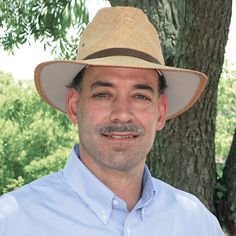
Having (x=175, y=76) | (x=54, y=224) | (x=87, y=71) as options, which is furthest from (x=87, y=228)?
(x=175, y=76)

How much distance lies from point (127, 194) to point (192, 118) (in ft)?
8.94

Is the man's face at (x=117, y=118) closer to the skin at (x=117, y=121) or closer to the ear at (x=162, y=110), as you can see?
the skin at (x=117, y=121)

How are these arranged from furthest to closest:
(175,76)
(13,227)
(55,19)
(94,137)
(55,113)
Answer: (55,113) < (55,19) < (175,76) < (94,137) < (13,227)

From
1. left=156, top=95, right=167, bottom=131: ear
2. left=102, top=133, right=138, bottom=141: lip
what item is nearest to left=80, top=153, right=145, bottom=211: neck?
left=102, top=133, right=138, bottom=141: lip

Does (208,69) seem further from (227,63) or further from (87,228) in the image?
(227,63)

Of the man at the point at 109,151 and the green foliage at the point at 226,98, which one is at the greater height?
the man at the point at 109,151

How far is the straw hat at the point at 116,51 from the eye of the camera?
2.72 meters

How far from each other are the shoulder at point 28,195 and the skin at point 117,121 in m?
0.16

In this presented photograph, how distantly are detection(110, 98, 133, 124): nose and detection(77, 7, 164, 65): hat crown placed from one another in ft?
0.67

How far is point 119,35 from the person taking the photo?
9.12 ft

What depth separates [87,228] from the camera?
8.45 feet

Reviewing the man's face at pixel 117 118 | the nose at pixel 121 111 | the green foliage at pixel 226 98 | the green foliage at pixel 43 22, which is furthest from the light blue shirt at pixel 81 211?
the green foliage at pixel 226 98

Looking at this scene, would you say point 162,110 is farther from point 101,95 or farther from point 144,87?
point 101,95

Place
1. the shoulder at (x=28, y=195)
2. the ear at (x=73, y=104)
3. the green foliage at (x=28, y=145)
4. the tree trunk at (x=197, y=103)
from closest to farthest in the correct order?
the shoulder at (x=28, y=195), the ear at (x=73, y=104), the tree trunk at (x=197, y=103), the green foliage at (x=28, y=145)
